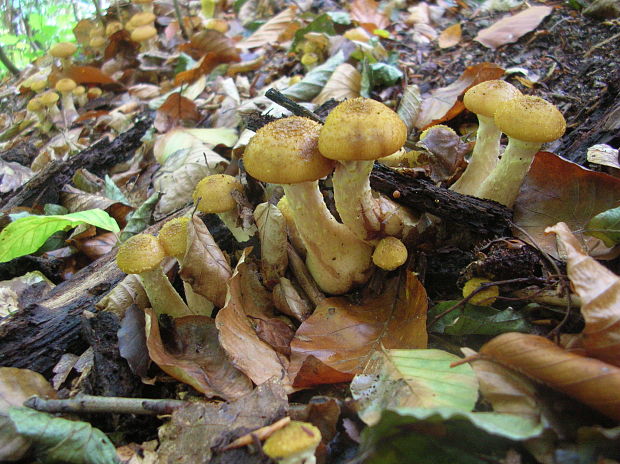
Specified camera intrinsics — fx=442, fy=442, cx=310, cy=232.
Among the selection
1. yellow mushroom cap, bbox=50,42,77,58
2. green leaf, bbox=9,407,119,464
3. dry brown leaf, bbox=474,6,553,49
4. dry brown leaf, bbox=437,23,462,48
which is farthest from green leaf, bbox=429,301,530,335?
yellow mushroom cap, bbox=50,42,77,58

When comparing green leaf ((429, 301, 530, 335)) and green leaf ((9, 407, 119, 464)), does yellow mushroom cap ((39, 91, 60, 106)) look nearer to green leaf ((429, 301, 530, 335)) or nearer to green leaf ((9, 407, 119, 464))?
green leaf ((9, 407, 119, 464))

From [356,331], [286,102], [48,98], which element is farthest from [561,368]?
[48,98]

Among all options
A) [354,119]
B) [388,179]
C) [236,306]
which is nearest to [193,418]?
[236,306]

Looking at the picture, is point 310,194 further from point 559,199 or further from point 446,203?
point 559,199

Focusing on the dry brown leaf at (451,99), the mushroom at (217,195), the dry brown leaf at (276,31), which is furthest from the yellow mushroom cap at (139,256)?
the dry brown leaf at (276,31)

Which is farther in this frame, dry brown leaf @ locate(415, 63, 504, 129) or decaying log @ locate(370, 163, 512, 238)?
dry brown leaf @ locate(415, 63, 504, 129)
